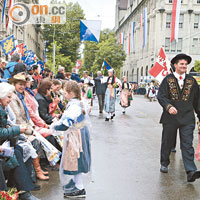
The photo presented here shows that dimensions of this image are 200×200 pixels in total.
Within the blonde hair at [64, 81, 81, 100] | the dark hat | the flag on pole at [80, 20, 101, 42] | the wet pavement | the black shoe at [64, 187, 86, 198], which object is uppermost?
the flag on pole at [80, 20, 101, 42]

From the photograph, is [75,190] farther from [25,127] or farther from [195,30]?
[195,30]

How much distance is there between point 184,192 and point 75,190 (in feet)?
5.16

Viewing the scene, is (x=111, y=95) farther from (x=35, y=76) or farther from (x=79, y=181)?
(x=79, y=181)

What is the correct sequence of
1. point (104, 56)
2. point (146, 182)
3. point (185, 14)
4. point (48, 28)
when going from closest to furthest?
1. point (146, 182)
2. point (185, 14)
3. point (48, 28)
4. point (104, 56)

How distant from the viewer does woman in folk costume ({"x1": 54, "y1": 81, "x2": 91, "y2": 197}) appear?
4.00m

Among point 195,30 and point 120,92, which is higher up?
point 195,30

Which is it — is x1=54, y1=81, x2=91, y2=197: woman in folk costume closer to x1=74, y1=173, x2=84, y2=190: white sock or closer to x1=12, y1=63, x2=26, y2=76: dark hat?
x1=74, y1=173, x2=84, y2=190: white sock

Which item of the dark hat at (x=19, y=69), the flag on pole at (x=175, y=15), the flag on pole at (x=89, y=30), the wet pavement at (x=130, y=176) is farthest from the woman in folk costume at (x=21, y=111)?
the flag on pole at (x=175, y=15)

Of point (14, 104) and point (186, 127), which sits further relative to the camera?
point (186, 127)

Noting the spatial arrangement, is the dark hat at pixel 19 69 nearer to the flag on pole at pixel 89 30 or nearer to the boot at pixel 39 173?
the boot at pixel 39 173

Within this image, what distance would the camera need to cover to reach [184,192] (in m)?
4.39

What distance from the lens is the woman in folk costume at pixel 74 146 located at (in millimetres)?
4000

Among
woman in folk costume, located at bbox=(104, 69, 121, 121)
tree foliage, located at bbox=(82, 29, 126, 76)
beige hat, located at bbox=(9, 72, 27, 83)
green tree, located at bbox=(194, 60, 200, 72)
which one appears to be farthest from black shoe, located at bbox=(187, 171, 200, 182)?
tree foliage, located at bbox=(82, 29, 126, 76)

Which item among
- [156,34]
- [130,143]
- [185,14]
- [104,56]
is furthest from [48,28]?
[130,143]
